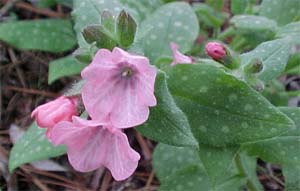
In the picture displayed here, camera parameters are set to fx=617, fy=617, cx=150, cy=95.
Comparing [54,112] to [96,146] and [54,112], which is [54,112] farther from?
[96,146]

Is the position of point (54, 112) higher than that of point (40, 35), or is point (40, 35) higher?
point (54, 112)

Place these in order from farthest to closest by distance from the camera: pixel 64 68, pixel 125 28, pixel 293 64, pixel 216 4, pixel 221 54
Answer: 1. pixel 216 4
2. pixel 64 68
3. pixel 293 64
4. pixel 221 54
5. pixel 125 28

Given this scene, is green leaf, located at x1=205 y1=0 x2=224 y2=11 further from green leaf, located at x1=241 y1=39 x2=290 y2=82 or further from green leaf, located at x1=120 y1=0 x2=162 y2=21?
green leaf, located at x1=241 y1=39 x2=290 y2=82

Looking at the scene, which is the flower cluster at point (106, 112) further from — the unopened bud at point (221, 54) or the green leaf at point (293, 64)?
the green leaf at point (293, 64)

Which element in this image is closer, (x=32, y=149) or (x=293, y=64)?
(x=32, y=149)

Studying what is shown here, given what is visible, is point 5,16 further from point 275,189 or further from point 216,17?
point 275,189

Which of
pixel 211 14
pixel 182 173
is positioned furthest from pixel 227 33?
pixel 182 173
